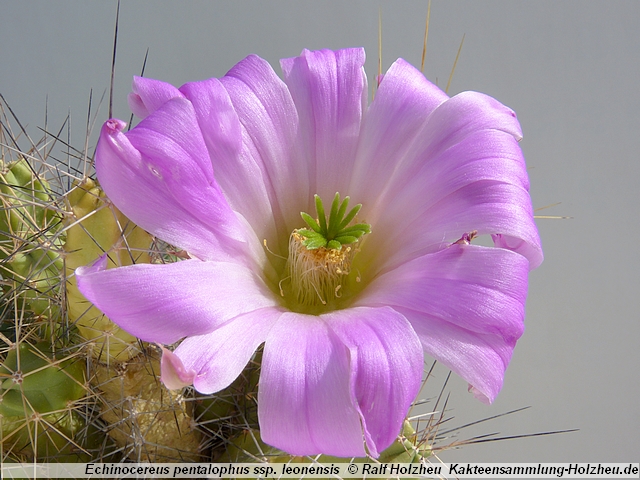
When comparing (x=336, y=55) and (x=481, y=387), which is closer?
(x=481, y=387)

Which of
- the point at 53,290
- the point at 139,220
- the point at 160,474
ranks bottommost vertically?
the point at 160,474

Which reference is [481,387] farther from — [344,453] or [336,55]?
[336,55]

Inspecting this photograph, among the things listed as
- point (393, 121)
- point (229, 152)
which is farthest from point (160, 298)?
point (393, 121)

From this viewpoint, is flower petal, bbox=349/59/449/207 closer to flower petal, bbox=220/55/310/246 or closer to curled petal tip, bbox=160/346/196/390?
flower petal, bbox=220/55/310/246

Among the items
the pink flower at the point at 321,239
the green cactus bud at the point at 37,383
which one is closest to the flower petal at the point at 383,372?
the pink flower at the point at 321,239

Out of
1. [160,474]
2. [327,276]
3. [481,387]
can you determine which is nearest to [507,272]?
[481,387]
